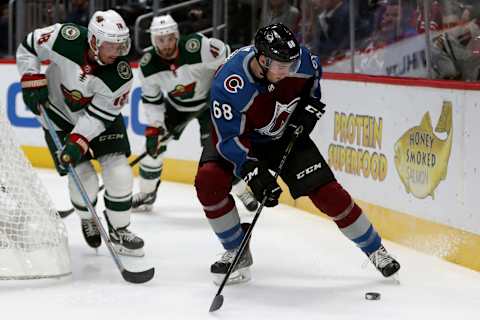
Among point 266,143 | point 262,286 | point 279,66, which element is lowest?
point 262,286

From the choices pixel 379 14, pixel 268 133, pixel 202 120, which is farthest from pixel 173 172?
pixel 268 133

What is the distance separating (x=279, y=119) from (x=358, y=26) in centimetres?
236

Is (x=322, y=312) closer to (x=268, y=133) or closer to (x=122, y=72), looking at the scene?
(x=268, y=133)

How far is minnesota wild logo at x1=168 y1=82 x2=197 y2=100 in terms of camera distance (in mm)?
5920

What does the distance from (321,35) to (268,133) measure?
2.72 metres

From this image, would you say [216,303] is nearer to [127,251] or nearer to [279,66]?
[279,66]

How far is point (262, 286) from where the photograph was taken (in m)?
4.19

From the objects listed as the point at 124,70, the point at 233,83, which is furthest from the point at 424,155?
the point at 124,70

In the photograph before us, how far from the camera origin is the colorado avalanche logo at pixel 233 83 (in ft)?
12.7

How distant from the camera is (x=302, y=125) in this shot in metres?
4.08

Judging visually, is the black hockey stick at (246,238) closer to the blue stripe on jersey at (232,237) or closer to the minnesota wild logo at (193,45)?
the blue stripe on jersey at (232,237)

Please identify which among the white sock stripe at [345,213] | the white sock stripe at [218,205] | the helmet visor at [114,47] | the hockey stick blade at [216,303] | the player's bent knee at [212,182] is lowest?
the hockey stick blade at [216,303]

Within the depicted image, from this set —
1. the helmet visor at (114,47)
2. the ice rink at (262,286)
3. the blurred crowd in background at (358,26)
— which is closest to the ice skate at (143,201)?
the ice rink at (262,286)

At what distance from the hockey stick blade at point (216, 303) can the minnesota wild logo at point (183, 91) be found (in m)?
2.36
